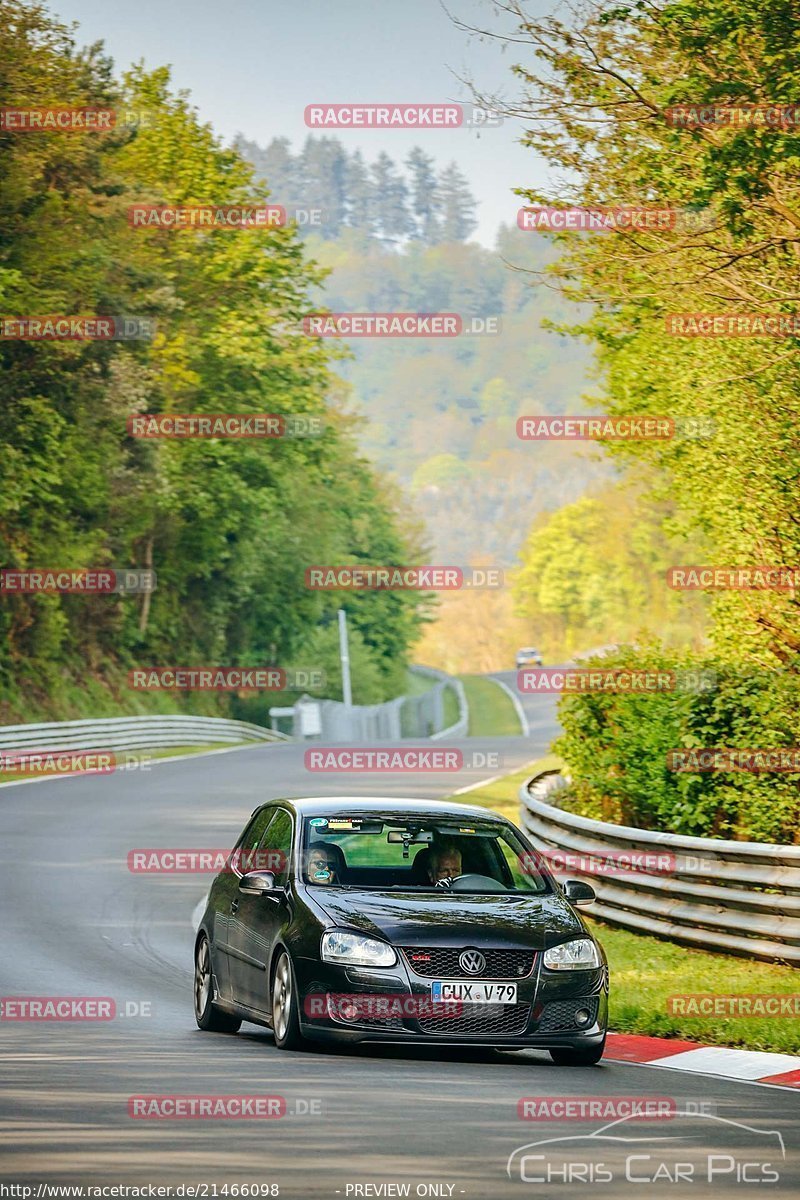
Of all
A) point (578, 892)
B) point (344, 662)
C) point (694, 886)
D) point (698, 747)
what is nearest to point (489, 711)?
point (344, 662)

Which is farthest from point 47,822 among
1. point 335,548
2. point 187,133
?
point 335,548

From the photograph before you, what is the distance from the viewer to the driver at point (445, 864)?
1177cm

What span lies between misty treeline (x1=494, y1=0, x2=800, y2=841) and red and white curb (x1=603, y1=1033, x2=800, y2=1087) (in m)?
4.59

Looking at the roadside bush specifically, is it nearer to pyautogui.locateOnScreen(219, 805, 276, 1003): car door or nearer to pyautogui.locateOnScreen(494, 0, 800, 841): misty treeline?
pyautogui.locateOnScreen(494, 0, 800, 841): misty treeline

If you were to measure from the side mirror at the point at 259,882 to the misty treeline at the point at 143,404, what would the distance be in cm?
3350

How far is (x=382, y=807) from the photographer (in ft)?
39.7

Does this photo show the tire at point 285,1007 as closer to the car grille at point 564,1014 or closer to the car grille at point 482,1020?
the car grille at point 482,1020

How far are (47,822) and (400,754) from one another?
28.0 m

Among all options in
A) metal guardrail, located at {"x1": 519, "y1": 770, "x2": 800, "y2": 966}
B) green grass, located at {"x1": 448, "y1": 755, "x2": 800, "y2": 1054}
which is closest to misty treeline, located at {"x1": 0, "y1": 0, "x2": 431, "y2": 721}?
metal guardrail, located at {"x1": 519, "y1": 770, "x2": 800, "y2": 966}

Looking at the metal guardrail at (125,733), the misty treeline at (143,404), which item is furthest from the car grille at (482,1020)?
the misty treeline at (143,404)

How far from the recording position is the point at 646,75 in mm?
21922

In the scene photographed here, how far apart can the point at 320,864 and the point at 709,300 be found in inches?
546

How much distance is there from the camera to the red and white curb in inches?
428

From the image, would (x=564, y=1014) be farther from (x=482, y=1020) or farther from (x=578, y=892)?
(x=578, y=892)
